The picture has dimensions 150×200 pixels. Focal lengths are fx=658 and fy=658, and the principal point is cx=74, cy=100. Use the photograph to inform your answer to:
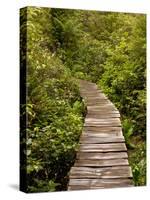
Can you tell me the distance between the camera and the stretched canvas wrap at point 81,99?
20.0ft

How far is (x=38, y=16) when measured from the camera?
6.14 m

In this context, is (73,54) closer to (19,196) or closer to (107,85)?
(107,85)

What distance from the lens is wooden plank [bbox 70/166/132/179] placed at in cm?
628

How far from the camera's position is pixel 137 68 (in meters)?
6.68

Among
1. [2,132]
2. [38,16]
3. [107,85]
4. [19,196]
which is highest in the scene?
[38,16]

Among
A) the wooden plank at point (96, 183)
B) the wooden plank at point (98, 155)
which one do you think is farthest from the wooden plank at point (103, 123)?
the wooden plank at point (96, 183)

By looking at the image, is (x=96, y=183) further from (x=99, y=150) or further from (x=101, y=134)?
(x=101, y=134)

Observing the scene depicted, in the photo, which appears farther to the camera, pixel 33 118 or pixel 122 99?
pixel 122 99

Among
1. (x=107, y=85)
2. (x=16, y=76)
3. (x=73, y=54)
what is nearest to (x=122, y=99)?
(x=107, y=85)

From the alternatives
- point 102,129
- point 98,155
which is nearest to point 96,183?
point 98,155

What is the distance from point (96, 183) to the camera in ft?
20.7

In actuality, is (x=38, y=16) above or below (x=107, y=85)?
above

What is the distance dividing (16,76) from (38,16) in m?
0.60

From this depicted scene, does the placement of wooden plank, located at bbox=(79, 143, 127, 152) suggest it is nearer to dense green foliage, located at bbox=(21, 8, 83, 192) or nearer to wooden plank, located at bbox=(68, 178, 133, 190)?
dense green foliage, located at bbox=(21, 8, 83, 192)
